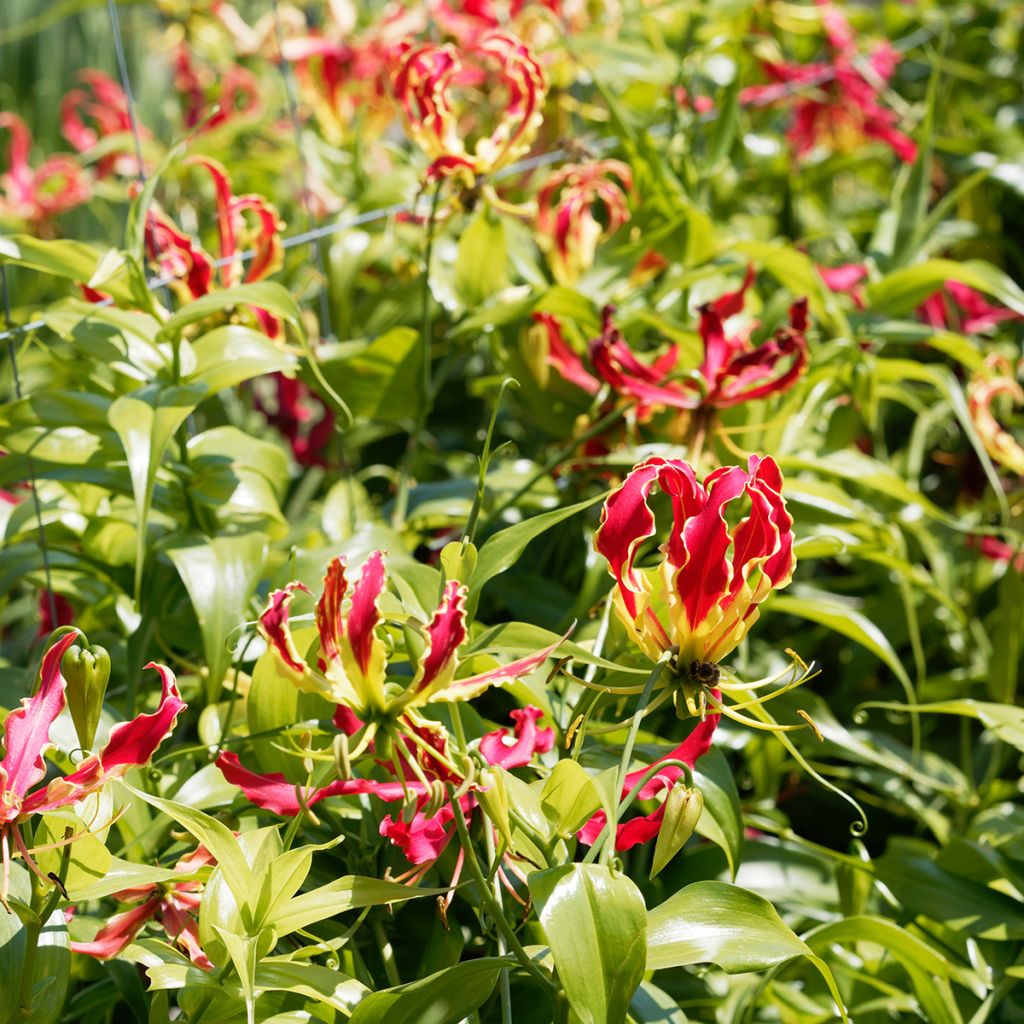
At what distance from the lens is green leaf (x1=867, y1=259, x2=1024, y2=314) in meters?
1.21

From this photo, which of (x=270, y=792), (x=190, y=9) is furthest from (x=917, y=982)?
(x=190, y=9)

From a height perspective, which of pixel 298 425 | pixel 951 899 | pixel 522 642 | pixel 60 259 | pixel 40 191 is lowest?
pixel 951 899

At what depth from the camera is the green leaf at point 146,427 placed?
0.79 metres

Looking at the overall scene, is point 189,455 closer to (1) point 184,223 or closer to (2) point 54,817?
(2) point 54,817

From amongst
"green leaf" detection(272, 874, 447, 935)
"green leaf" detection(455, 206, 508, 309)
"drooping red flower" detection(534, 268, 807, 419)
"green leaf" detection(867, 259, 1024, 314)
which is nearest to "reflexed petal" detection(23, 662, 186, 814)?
"green leaf" detection(272, 874, 447, 935)

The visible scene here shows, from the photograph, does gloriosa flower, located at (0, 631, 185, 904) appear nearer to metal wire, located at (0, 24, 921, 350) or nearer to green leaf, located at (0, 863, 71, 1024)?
green leaf, located at (0, 863, 71, 1024)

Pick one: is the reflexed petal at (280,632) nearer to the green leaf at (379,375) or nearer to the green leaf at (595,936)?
the green leaf at (595,936)

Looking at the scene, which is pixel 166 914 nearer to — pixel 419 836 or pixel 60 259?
pixel 419 836

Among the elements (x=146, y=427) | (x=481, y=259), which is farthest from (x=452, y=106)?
(x=146, y=427)

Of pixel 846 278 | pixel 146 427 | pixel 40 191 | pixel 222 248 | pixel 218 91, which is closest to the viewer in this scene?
pixel 146 427

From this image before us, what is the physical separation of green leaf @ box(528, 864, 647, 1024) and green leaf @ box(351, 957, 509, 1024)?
6cm

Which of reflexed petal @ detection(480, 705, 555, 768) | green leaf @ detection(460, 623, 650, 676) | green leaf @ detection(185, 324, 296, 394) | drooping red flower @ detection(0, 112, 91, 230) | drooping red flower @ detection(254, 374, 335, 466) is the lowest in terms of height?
drooping red flower @ detection(254, 374, 335, 466)

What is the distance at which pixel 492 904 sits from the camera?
634 mm

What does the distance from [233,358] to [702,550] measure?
1.39 feet
